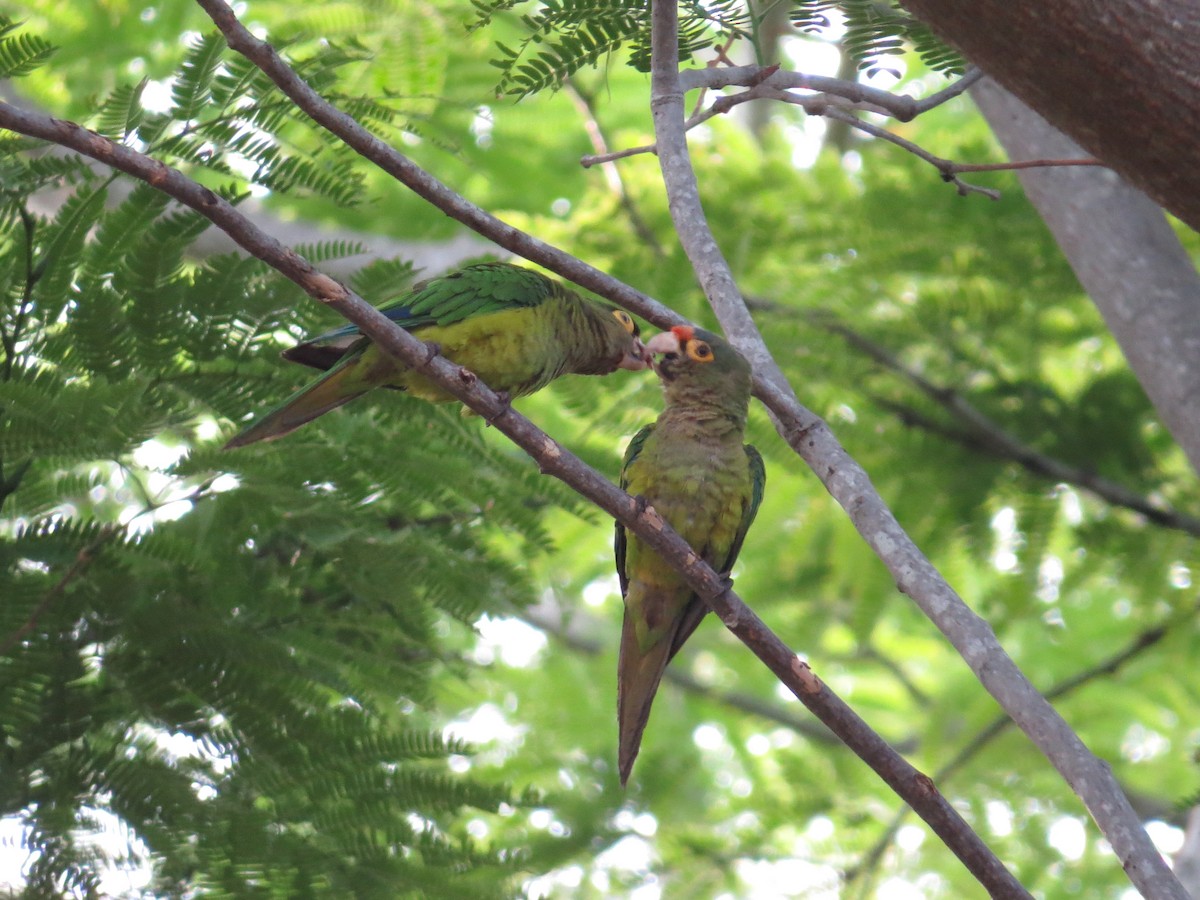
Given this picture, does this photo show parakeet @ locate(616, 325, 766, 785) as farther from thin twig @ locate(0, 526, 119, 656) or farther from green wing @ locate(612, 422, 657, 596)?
thin twig @ locate(0, 526, 119, 656)

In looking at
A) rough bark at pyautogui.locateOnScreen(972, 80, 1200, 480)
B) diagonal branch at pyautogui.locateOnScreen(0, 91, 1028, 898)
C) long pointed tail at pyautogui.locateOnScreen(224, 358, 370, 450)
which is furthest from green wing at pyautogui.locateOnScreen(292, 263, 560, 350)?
rough bark at pyautogui.locateOnScreen(972, 80, 1200, 480)

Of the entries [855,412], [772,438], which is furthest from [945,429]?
[772,438]

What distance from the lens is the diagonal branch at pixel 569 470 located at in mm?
2496

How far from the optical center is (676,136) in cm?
350

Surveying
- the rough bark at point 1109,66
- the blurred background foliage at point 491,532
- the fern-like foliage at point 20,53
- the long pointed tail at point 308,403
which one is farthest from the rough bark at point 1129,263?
the fern-like foliage at point 20,53

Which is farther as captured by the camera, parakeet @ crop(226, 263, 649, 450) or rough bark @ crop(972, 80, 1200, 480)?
rough bark @ crop(972, 80, 1200, 480)

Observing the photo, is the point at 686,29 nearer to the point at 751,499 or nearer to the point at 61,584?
the point at 751,499

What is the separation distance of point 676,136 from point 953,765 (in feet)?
14.1

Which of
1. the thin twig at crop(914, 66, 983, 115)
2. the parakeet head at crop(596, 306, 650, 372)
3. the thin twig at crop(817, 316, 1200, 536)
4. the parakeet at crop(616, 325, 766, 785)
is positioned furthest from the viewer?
the thin twig at crop(817, 316, 1200, 536)

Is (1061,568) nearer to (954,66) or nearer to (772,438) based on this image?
(772,438)

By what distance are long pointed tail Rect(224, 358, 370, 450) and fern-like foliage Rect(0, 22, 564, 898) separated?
196 mm

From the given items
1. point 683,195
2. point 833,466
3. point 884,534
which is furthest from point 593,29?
point 884,534

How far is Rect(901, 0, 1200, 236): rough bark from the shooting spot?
240 centimetres

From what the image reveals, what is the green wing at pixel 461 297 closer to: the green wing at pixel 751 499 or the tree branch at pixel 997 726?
the green wing at pixel 751 499
